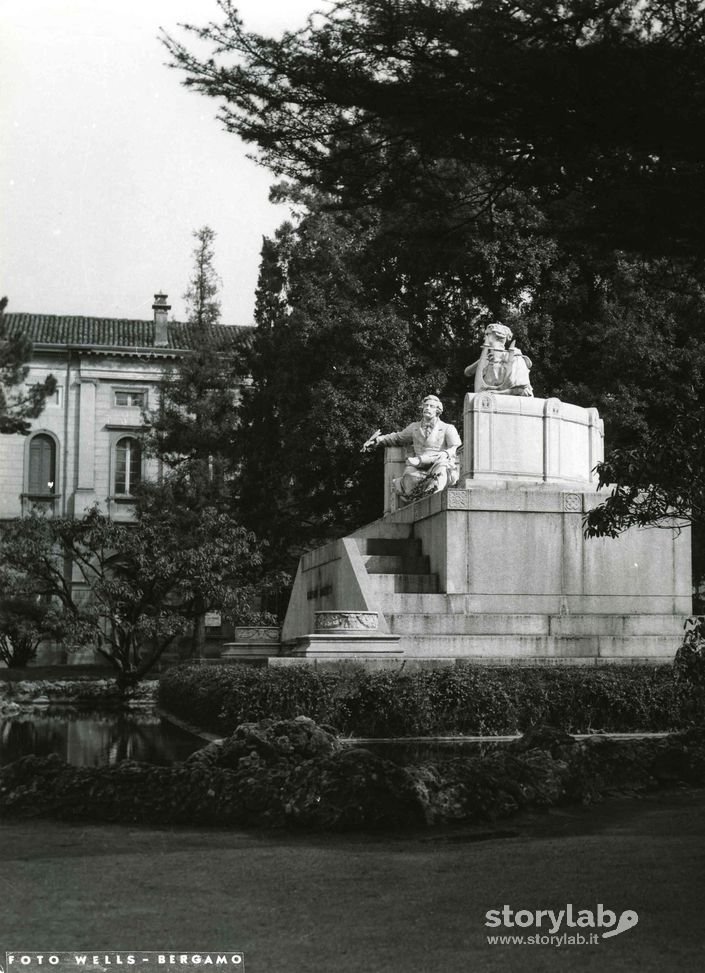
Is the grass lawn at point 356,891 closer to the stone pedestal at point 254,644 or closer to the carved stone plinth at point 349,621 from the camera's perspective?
the carved stone plinth at point 349,621

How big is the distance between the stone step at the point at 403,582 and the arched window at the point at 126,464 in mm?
35397

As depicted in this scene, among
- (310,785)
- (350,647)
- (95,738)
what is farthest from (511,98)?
(95,738)

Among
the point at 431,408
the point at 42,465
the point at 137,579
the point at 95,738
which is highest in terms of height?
the point at 42,465

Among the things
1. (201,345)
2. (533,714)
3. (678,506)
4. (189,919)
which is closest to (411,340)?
(201,345)

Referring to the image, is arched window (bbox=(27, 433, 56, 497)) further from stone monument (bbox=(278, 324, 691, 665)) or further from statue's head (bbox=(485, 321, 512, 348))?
statue's head (bbox=(485, 321, 512, 348))

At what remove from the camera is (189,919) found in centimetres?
464

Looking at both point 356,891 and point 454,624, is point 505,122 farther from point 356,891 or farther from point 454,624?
point 454,624

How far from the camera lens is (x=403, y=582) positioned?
16031 mm

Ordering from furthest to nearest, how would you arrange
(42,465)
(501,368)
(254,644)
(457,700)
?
1. (42,465)
2. (254,644)
3. (501,368)
4. (457,700)

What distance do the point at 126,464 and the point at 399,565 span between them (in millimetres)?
35407

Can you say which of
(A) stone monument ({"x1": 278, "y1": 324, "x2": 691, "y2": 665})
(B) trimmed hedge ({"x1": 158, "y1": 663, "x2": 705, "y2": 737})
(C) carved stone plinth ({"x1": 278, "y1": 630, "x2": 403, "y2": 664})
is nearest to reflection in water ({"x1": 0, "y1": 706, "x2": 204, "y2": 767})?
(B) trimmed hedge ({"x1": 158, "y1": 663, "x2": 705, "y2": 737})

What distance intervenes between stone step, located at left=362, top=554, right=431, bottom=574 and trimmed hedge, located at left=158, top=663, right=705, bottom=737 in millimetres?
3908

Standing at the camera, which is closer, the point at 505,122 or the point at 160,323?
the point at 505,122

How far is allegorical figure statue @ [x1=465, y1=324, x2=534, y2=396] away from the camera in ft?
56.6
